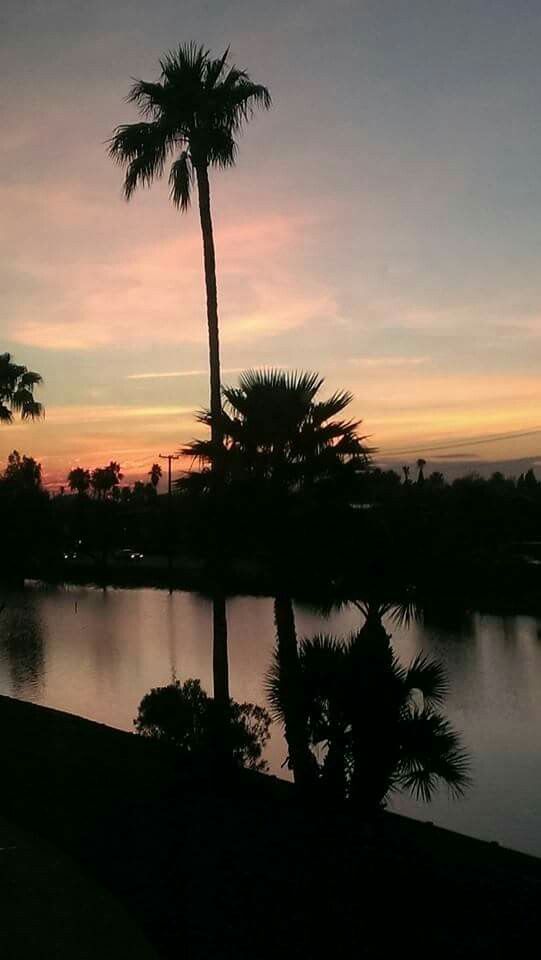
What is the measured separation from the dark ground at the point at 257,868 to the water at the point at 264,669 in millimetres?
4942

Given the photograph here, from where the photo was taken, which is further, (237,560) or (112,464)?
(112,464)

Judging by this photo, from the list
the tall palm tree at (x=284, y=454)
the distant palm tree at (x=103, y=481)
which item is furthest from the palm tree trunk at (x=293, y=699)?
the distant palm tree at (x=103, y=481)

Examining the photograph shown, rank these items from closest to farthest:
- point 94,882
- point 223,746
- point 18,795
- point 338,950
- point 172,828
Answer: point 338,950
point 94,882
point 172,828
point 18,795
point 223,746

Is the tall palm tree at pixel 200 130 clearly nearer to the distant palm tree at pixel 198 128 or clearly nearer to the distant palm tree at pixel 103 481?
the distant palm tree at pixel 198 128

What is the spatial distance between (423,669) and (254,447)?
4607mm

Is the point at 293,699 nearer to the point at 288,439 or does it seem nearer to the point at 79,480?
the point at 288,439

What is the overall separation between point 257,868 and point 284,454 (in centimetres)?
766

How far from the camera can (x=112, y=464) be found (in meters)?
152

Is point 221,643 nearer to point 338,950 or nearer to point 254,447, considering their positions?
point 254,447

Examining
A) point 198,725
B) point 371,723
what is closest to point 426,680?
point 371,723

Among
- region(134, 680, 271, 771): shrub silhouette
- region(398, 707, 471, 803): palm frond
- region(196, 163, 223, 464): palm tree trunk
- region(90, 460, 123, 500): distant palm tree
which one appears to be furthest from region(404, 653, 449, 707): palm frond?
region(90, 460, 123, 500): distant palm tree

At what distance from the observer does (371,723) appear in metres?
12.1

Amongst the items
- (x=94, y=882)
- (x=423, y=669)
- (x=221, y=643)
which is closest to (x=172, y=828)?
(x=94, y=882)

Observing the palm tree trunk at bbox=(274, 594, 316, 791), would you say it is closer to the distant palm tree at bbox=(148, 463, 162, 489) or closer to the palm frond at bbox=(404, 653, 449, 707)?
the palm frond at bbox=(404, 653, 449, 707)
